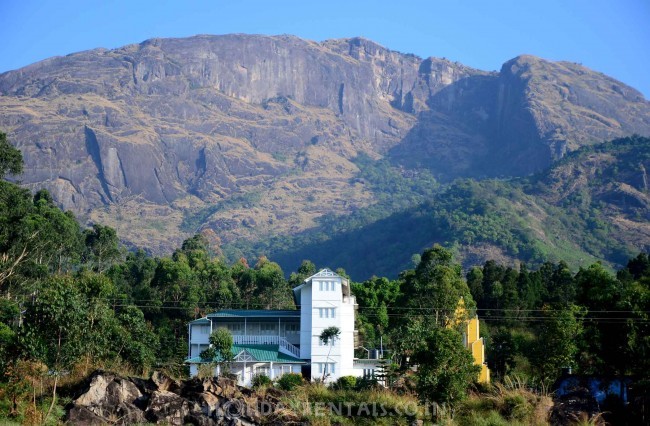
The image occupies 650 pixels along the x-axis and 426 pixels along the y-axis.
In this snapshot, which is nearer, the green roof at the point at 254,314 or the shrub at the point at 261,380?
the shrub at the point at 261,380

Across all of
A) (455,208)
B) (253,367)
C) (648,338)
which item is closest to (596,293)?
(648,338)

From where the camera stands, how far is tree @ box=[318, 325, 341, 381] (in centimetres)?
5650

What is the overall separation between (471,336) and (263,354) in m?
14.1

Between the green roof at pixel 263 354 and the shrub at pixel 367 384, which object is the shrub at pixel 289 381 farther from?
the shrub at pixel 367 384

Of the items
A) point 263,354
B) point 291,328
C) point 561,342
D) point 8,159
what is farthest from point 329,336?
point 8,159

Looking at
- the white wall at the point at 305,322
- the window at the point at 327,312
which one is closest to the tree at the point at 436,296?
the window at the point at 327,312

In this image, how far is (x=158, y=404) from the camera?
3325cm

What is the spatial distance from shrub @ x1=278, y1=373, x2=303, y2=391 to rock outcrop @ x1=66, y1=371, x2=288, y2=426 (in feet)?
41.6

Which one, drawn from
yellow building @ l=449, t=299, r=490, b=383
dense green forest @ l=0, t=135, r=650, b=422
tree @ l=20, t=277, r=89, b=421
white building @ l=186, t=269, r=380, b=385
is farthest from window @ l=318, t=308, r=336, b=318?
tree @ l=20, t=277, r=89, b=421

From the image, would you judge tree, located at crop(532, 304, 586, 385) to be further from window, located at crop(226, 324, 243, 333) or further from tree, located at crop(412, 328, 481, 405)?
window, located at crop(226, 324, 243, 333)

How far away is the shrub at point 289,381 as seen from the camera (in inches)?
1906

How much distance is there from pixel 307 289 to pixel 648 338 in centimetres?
2481

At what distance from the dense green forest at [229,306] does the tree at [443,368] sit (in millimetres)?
54

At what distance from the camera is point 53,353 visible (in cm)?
3484
